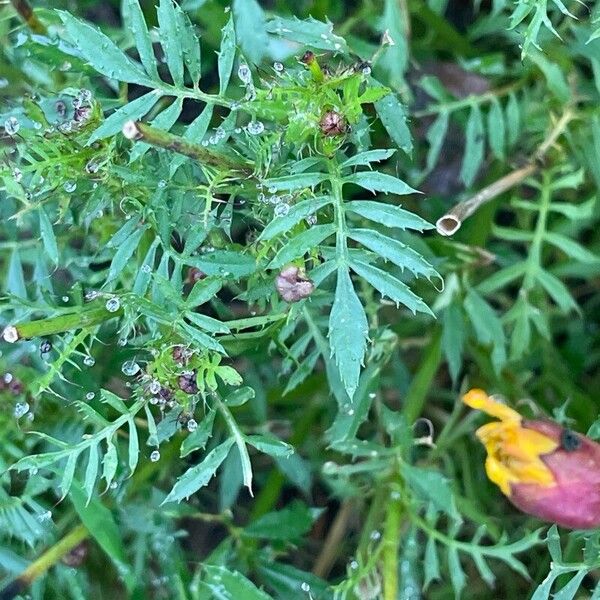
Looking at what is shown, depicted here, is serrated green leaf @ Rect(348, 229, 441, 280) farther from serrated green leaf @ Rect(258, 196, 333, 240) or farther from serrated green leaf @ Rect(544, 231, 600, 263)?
serrated green leaf @ Rect(544, 231, 600, 263)

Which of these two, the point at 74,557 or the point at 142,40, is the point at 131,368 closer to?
the point at 142,40

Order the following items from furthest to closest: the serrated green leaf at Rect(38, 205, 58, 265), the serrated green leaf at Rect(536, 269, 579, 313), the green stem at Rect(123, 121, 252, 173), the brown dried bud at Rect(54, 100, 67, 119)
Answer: the serrated green leaf at Rect(536, 269, 579, 313) → the brown dried bud at Rect(54, 100, 67, 119) → the serrated green leaf at Rect(38, 205, 58, 265) → the green stem at Rect(123, 121, 252, 173)

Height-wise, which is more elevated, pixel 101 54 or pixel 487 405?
pixel 101 54

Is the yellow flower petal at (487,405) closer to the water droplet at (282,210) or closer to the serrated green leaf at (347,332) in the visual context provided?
the serrated green leaf at (347,332)

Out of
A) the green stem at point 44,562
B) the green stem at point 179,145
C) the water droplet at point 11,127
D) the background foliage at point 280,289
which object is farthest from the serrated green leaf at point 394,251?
the green stem at point 44,562

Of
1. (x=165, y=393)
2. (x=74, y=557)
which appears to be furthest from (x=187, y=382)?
(x=74, y=557)

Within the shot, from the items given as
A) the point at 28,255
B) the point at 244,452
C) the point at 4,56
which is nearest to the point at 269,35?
the point at 4,56

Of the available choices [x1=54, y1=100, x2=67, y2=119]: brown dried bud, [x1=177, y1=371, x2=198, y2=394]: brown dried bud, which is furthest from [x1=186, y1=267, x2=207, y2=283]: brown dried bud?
[x1=54, y1=100, x2=67, y2=119]: brown dried bud
